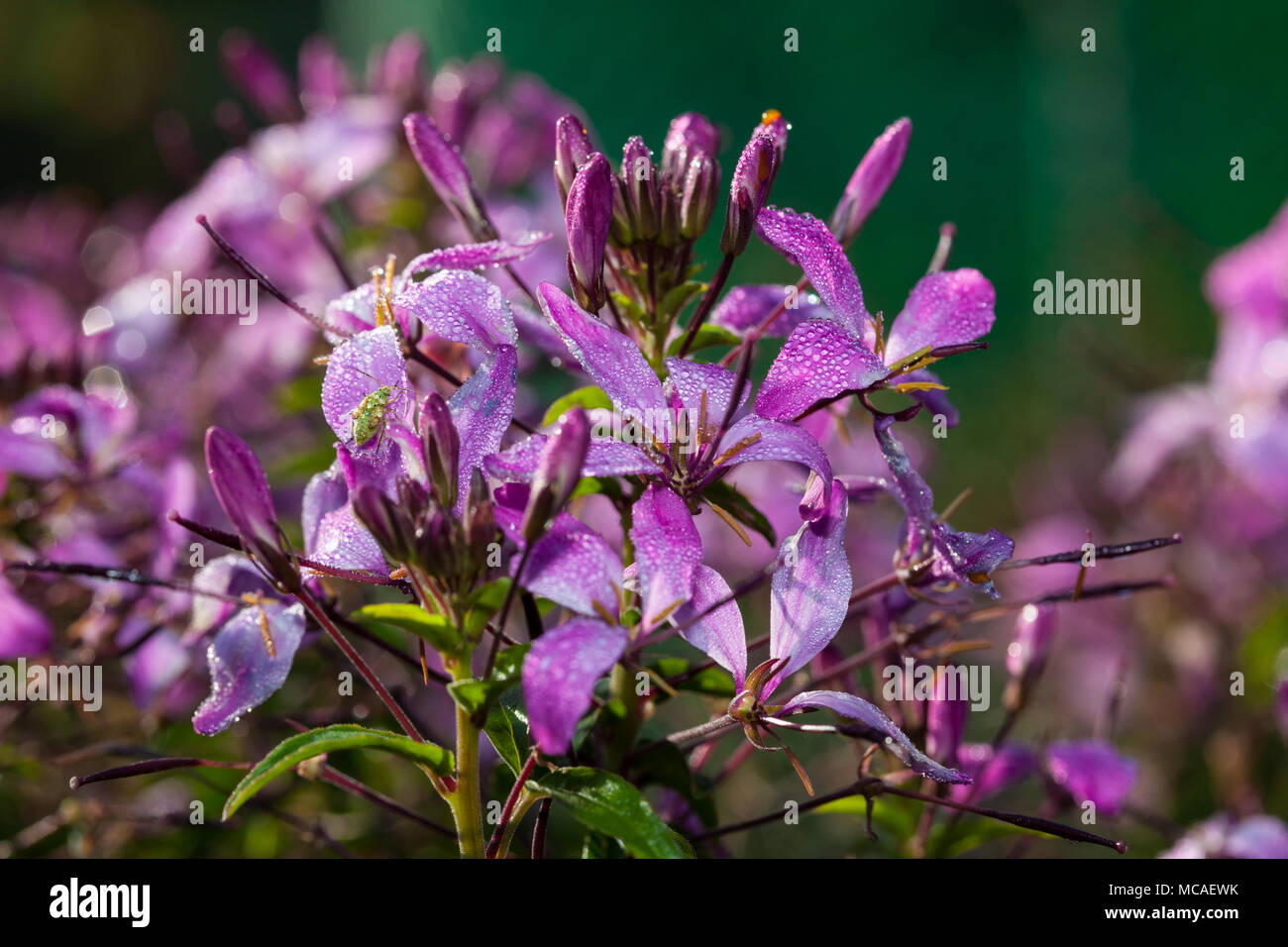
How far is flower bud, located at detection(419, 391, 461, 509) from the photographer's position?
62 cm

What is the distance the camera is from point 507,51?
416 centimetres

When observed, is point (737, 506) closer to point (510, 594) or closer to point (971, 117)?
point (510, 594)

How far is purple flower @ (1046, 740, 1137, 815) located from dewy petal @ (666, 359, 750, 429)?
0.49 m

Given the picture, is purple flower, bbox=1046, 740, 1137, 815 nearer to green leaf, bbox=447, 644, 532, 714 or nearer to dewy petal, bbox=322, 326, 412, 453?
green leaf, bbox=447, 644, 532, 714

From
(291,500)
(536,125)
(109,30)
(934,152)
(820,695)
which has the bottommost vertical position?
(820,695)

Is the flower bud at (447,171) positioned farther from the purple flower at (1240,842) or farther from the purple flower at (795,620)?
the purple flower at (1240,842)

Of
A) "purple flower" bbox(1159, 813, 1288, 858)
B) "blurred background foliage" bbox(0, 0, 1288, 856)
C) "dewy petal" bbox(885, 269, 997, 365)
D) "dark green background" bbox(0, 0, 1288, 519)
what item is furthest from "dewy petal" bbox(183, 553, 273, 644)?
"dark green background" bbox(0, 0, 1288, 519)

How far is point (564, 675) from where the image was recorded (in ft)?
1.82

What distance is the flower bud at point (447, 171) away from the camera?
86 centimetres

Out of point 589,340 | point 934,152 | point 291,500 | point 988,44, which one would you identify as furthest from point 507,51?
point 589,340

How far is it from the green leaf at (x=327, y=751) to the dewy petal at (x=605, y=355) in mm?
250

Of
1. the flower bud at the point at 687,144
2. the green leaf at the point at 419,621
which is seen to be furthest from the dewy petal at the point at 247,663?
the flower bud at the point at 687,144
